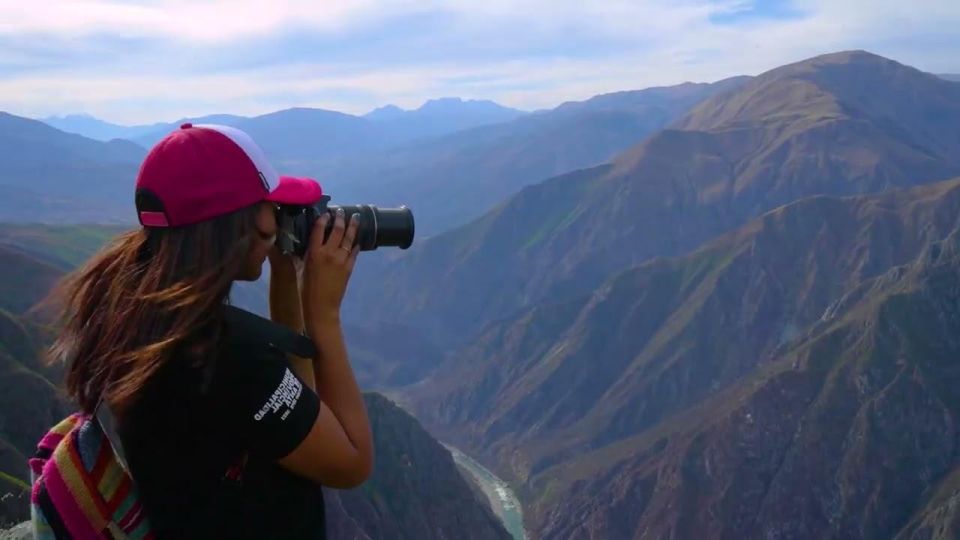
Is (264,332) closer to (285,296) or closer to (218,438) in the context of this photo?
(218,438)

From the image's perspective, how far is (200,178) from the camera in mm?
3010

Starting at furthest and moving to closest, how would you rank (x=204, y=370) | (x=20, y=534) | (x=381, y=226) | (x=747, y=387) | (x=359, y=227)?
(x=747, y=387) < (x=20, y=534) < (x=381, y=226) < (x=359, y=227) < (x=204, y=370)

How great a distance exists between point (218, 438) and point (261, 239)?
0.72 meters

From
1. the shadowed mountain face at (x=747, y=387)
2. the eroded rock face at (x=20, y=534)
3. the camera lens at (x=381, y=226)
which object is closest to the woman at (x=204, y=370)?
the camera lens at (x=381, y=226)

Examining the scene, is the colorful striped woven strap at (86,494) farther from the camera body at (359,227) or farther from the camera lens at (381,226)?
the camera lens at (381,226)

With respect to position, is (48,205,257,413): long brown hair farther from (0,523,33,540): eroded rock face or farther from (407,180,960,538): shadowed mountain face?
(407,180,960,538): shadowed mountain face

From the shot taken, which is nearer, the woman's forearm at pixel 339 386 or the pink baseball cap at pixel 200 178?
the pink baseball cap at pixel 200 178

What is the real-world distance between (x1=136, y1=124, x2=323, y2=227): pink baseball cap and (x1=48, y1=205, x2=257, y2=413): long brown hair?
5 centimetres

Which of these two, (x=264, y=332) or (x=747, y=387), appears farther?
(x=747, y=387)

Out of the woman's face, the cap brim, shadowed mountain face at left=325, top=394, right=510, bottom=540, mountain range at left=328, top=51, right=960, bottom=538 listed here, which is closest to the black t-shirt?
the woman's face

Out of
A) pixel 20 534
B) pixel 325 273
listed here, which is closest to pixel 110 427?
pixel 325 273

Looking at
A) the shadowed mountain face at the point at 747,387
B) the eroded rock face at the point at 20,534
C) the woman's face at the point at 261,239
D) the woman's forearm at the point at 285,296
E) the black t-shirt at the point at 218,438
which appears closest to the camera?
the black t-shirt at the point at 218,438

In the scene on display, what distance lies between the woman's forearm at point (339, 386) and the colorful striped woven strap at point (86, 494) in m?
0.73

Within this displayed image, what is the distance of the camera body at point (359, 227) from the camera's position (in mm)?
3324
